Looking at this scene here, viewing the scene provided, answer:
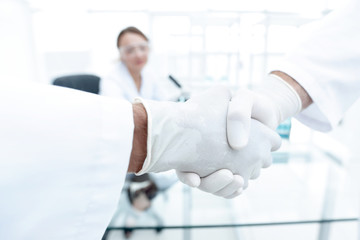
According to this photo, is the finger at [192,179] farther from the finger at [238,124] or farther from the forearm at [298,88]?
the forearm at [298,88]

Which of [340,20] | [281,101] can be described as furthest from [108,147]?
[340,20]

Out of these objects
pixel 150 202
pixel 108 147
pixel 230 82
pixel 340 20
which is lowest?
pixel 150 202

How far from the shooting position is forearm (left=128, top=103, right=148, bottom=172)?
364 millimetres

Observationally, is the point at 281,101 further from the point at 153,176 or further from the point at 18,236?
the point at 153,176

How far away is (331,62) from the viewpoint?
54 centimetres

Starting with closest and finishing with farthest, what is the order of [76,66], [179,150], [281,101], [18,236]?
[18,236], [179,150], [281,101], [76,66]

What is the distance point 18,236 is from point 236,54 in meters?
2.68

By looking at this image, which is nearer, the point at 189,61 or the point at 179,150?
the point at 179,150

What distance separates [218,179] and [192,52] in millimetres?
2419

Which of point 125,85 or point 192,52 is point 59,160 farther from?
point 192,52

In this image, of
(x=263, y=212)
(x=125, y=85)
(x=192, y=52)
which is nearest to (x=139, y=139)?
(x=263, y=212)

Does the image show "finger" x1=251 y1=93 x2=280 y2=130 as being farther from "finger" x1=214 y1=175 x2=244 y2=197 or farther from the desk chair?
the desk chair

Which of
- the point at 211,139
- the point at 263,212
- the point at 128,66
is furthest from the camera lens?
the point at 128,66

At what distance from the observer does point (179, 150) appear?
0.38 meters
